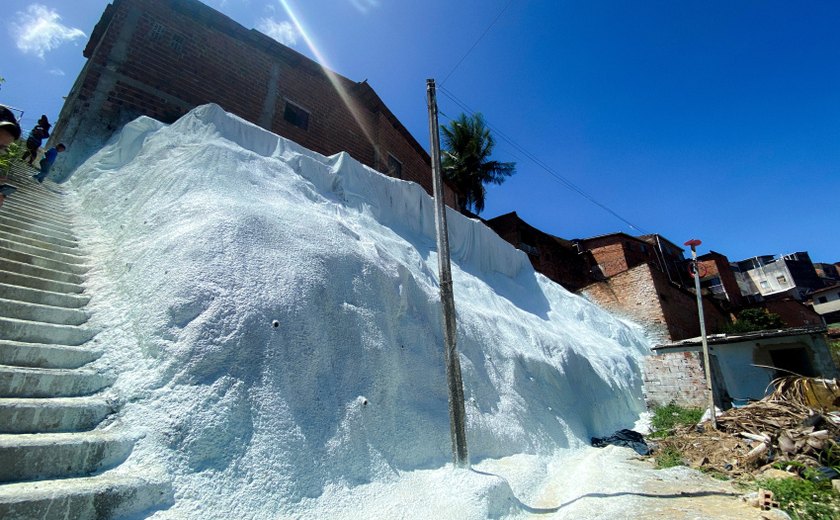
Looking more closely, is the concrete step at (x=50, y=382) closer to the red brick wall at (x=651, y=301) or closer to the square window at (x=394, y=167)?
the square window at (x=394, y=167)

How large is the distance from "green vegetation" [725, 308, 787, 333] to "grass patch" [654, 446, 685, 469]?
58.0ft

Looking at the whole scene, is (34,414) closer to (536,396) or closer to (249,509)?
(249,509)

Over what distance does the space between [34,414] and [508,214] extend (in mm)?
20693

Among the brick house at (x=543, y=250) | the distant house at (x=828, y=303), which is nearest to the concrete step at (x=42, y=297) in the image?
the brick house at (x=543, y=250)

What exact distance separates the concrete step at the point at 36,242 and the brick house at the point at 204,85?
15.5 feet

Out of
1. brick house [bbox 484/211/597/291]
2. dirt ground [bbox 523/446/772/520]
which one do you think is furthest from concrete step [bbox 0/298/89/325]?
brick house [bbox 484/211/597/291]

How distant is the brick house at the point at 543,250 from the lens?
66.2 ft

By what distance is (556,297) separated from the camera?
14680 millimetres

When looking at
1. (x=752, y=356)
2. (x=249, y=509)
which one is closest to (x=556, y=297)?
(x=752, y=356)

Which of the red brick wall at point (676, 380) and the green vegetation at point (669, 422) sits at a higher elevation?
the red brick wall at point (676, 380)

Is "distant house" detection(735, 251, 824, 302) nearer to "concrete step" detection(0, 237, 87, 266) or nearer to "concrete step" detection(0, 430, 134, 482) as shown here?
"concrete step" detection(0, 430, 134, 482)

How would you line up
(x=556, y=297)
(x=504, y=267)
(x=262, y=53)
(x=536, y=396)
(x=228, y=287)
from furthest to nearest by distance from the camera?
(x=556, y=297), (x=504, y=267), (x=262, y=53), (x=536, y=396), (x=228, y=287)

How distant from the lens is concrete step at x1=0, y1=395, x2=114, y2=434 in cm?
224

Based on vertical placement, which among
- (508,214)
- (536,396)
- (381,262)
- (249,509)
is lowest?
(249,509)
